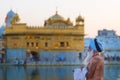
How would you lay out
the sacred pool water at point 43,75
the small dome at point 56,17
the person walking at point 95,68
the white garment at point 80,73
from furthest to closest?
the small dome at point 56,17
the sacred pool water at point 43,75
the white garment at point 80,73
the person walking at point 95,68

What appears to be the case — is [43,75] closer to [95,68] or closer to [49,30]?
[95,68]

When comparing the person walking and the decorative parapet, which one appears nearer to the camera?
the person walking

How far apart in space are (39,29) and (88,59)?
51332 mm

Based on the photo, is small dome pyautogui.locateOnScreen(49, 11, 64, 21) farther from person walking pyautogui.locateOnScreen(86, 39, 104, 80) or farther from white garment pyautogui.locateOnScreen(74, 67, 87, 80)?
person walking pyautogui.locateOnScreen(86, 39, 104, 80)

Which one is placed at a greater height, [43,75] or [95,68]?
[95,68]

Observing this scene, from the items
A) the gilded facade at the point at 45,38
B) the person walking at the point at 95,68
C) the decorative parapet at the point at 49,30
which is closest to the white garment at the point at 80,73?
the person walking at the point at 95,68

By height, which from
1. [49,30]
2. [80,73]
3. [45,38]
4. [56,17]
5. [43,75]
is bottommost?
[43,75]

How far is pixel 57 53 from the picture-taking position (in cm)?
5541

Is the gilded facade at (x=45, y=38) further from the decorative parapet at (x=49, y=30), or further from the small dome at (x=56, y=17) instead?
the small dome at (x=56, y=17)

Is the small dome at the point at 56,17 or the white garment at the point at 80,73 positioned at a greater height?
the small dome at the point at 56,17

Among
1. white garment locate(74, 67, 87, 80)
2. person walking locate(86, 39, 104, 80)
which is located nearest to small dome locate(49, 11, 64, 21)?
white garment locate(74, 67, 87, 80)

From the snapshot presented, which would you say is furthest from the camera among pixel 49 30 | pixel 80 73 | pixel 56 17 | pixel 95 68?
pixel 56 17

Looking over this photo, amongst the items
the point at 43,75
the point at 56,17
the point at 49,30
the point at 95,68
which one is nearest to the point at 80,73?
the point at 95,68

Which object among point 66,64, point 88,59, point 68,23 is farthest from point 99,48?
point 68,23
